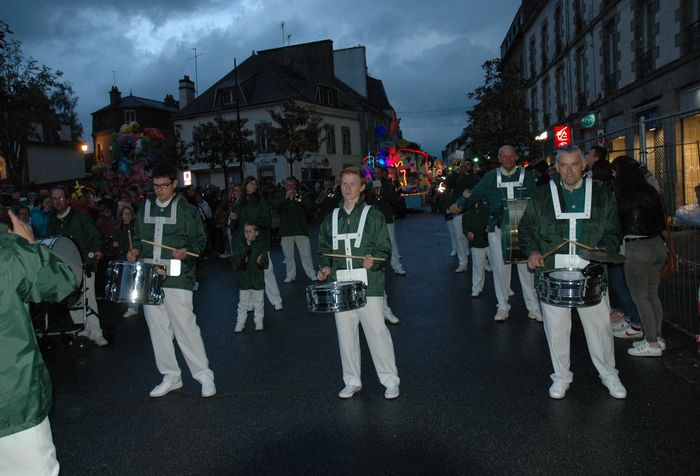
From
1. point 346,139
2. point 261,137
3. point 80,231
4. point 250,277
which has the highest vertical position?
point 346,139

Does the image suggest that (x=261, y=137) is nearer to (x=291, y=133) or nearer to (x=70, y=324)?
(x=291, y=133)

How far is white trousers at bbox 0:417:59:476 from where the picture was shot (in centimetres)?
272

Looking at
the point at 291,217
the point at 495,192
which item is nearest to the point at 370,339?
the point at 495,192

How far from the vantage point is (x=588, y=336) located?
4.88m

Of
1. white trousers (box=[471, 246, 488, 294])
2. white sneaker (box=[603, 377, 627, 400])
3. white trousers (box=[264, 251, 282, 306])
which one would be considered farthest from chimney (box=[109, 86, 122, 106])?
white sneaker (box=[603, 377, 627, 400])

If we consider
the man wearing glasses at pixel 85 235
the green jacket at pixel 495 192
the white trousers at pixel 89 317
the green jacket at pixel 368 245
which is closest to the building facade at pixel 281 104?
the man wearing glasses at pixel 85 235

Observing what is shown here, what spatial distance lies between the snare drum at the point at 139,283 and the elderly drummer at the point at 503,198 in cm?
407

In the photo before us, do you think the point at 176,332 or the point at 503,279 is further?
the point at 503,279

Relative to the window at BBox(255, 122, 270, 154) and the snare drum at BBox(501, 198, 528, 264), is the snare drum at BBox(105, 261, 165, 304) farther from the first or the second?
the window at BBox(255, 122, 270, 154)

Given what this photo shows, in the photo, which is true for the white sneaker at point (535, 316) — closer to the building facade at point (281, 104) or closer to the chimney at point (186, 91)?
the building facade at point (281, 104)

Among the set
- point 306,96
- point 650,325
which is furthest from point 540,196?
point 306,96

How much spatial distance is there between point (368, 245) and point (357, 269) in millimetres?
223

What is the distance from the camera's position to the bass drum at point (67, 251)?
21.8ft

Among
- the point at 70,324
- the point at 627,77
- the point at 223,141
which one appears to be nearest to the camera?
the point at 70,324
